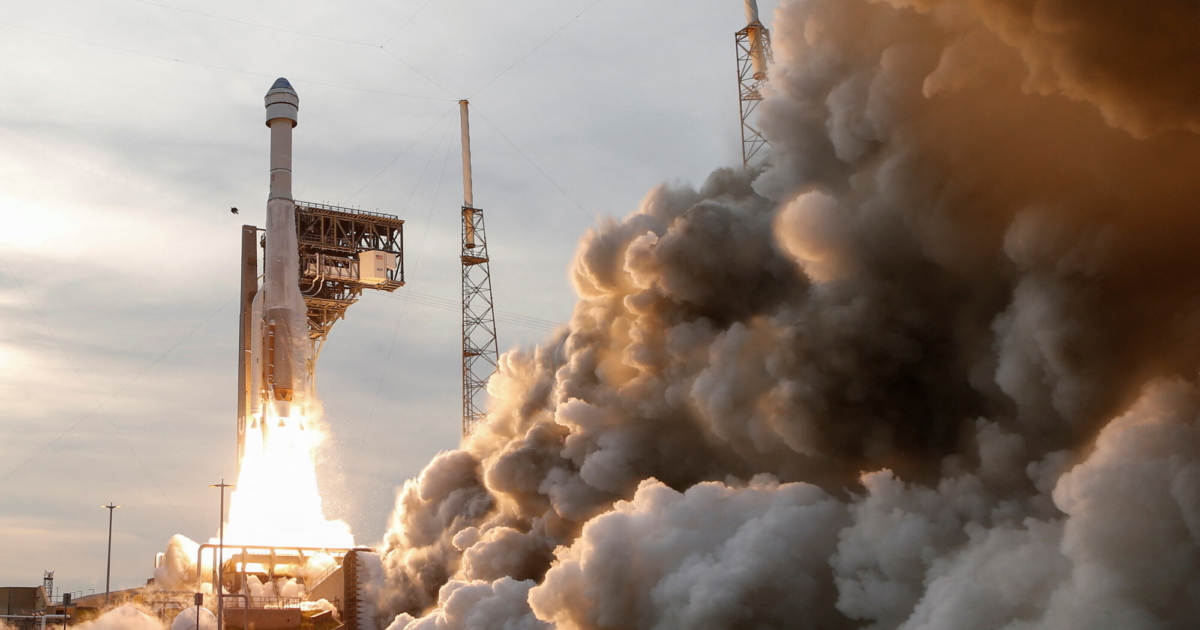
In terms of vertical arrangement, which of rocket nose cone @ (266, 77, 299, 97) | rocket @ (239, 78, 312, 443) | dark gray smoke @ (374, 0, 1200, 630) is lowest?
dark gray smoke @ (374, 0, 1200, 630)

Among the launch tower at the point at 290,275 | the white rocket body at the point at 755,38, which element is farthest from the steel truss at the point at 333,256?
the white rocket body at the point at 755,38

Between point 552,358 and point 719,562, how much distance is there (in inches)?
711

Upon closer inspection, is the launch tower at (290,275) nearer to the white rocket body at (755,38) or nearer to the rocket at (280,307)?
the rocket at (280,307)

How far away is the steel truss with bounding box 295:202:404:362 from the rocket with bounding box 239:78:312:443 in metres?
10.6

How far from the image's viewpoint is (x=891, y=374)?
40.9 meters

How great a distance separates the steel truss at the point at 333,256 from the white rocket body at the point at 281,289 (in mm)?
10568

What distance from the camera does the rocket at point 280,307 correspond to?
72438 mm

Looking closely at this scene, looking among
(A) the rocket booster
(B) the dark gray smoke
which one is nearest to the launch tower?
(A) the rocket booster

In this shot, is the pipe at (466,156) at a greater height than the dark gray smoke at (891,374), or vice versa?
the pipe at (466,156)

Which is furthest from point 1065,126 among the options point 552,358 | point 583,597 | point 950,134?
point 552,358

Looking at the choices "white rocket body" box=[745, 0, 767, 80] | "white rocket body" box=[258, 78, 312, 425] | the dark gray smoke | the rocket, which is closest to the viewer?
the dark gray smoke

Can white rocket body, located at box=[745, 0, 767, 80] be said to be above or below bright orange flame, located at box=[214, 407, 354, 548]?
above

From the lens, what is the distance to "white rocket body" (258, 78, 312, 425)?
73000mm

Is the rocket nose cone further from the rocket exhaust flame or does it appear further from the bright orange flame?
the bright orange flame
